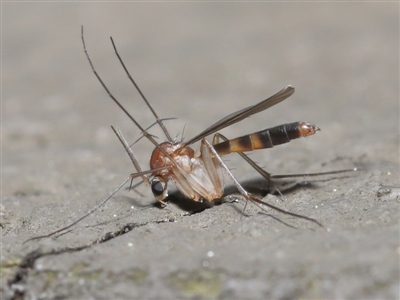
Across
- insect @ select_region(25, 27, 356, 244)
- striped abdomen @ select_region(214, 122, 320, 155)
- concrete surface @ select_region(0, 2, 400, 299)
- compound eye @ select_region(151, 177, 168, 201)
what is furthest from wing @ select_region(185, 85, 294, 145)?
concrete surface @ select_region(0, 2, 400, 299)

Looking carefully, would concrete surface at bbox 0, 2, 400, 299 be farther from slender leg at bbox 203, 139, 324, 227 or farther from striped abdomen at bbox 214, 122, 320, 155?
striped abdomen at bbox 214, 122, 320, 155

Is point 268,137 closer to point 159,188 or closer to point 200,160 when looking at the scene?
point 200,160

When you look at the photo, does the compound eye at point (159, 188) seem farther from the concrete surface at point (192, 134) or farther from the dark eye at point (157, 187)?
the concrete surface at point (192, 134)

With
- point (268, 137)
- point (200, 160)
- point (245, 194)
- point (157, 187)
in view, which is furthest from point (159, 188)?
point (268, 137)

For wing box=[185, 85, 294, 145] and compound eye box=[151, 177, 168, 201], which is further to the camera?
compound eye box=[151, 177, 168, 201]

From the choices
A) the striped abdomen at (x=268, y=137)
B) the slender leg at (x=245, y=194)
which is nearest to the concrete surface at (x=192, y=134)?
the slender leg at (x=245, y=194)

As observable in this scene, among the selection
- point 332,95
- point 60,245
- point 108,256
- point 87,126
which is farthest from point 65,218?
point 332,95
